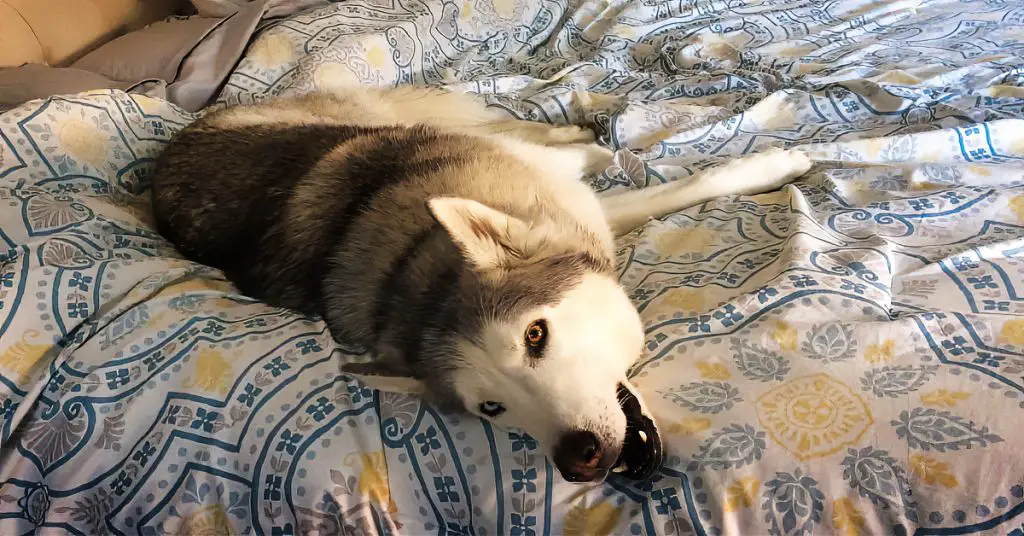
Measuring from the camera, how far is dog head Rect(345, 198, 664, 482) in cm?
116

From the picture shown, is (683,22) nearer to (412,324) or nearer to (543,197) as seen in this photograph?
(543,197)

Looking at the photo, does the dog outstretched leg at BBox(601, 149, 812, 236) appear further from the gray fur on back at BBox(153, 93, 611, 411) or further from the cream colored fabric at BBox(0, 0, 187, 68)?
the cream colored fabric at BBox(0, 0, 187, 68)

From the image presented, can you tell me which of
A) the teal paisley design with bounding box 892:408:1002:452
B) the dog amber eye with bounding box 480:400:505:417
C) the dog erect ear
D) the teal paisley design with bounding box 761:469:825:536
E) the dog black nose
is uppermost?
the dog erect ear

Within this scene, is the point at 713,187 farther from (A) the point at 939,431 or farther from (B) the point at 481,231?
(A) the point at 939,431

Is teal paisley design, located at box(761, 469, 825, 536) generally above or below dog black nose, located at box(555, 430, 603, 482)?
above

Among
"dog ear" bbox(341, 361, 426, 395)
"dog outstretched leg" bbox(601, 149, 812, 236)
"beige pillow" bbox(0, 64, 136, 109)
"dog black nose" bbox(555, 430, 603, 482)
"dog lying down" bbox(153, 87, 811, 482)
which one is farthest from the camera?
"beige pillow" bbox(0, 64, 136, 109)

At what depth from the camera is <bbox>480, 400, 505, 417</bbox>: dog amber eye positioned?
1251 millimetres

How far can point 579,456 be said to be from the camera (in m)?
1.12

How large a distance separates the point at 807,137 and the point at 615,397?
56.9 inches

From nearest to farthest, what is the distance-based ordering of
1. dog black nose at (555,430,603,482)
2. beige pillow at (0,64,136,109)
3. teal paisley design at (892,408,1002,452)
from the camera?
teal paisley design at (892,408,1002,452), dog black nose at (555,430,603,482), beige pillow at (0,64,136,109)

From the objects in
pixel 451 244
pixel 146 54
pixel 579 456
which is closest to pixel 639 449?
pixel 579 456

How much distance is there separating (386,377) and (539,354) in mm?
355

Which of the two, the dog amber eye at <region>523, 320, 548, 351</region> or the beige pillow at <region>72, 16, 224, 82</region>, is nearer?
the dog amber eye at <region>523, 320, 548, 351</region>

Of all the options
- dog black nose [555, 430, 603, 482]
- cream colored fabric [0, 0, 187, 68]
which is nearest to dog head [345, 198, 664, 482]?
dog black nose [555, 430, 603, 482]
